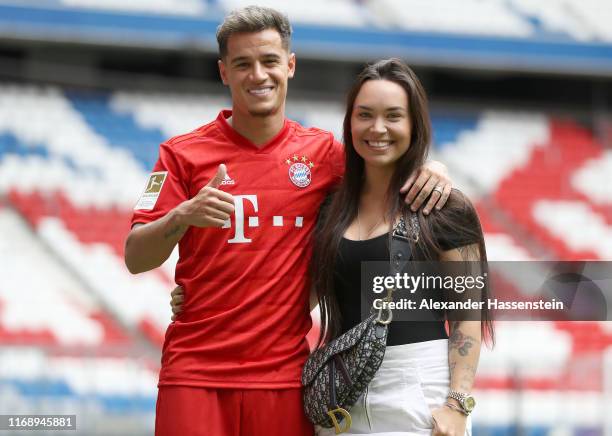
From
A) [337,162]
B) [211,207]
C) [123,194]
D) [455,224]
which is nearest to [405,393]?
[455,224]

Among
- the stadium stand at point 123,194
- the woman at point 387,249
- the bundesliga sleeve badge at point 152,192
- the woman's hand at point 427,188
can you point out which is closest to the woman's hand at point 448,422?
the woman at point 387,249

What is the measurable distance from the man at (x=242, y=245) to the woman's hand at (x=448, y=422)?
1.49 ft

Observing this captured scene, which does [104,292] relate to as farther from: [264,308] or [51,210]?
[264,308]

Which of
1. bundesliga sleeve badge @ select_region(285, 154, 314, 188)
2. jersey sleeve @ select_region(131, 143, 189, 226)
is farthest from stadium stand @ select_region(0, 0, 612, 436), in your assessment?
jersey sleeve @ select_region(131, 143, 189, 226)

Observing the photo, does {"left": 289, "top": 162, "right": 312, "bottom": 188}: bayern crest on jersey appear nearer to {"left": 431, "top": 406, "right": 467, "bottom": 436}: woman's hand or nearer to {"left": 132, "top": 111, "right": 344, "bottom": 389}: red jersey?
{"left": 132, "top": 111, "right": 344, "bottom": 389}: red jersey

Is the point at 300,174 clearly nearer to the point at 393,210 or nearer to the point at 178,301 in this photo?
the point at 393,210

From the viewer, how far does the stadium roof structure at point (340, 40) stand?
10.2 metres

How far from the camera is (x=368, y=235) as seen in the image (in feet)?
9.59

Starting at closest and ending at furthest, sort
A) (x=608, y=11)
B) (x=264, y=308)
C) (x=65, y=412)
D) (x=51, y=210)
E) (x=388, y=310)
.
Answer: (x=388, y=310)
(x=264, y=308)
(x=65, y=412)
(x=51, y=210)
(x=608, y=11)

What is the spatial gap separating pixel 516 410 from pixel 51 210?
5802 millimetres

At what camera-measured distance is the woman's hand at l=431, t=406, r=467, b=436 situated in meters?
2.75

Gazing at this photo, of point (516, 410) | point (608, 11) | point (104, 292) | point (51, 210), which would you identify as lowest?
point (516, 410)

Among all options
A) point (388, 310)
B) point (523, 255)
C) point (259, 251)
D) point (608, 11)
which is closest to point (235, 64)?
point (259, 251)

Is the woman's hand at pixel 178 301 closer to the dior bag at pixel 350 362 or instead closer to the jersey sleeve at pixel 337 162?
the dior bag at pixel 350 362
